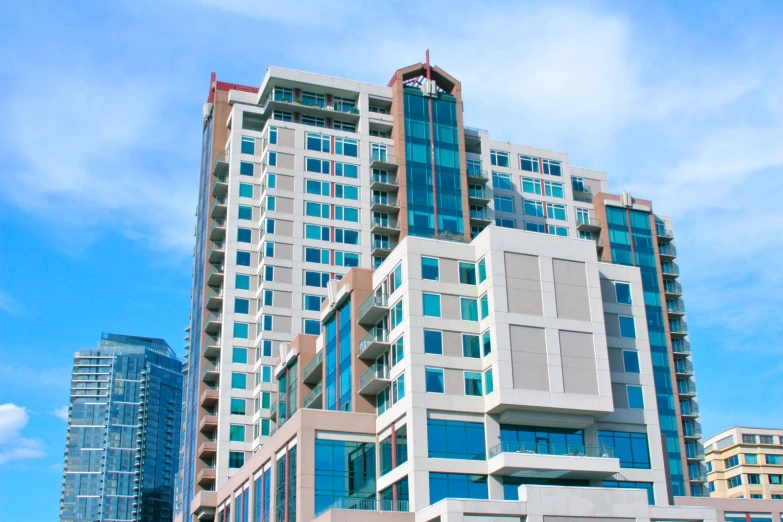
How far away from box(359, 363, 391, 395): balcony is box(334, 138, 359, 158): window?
42.2 m

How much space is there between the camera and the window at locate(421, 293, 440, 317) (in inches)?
2574

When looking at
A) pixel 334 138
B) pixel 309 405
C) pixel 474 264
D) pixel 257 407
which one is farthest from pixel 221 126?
pixel 474 264

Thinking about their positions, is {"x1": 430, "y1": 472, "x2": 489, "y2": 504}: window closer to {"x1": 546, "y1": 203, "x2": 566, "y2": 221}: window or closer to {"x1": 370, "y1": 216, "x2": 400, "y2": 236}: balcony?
{"x1": 370, "y1": 216, "x2": 400, "y2": 236}: balcony

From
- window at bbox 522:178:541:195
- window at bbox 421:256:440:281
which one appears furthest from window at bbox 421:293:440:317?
window at bbox 522:178:541:195

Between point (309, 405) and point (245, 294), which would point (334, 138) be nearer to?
point (245, 294)

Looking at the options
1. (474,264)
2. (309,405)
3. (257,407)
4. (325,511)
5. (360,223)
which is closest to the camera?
(325,511)

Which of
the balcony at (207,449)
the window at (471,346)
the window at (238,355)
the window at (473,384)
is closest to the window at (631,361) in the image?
the window at (471,346)

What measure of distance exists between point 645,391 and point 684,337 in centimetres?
5306

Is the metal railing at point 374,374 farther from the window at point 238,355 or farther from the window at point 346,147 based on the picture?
the window at point 346,147

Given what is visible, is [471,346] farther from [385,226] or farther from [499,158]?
[499,158]

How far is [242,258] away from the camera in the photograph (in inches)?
4006

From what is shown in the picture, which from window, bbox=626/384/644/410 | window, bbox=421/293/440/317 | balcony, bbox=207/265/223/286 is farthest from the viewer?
balcony, bbox=207/265/223/286

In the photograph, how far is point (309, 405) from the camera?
79.9 metres

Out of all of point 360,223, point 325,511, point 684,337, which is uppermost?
point 360,223
